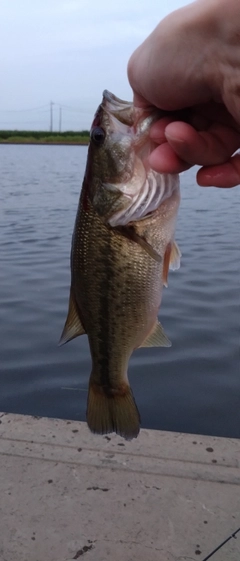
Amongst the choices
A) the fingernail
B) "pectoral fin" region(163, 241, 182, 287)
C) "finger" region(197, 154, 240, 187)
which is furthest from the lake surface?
the fingernail

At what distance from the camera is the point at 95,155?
89.2 inches

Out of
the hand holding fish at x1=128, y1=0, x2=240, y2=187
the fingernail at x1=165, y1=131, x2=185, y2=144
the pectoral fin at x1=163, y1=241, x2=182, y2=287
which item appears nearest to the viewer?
the hand holding fish at x1=128, y1=0, x2=240, y2=187

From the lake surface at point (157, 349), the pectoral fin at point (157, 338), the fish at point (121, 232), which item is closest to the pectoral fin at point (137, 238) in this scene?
the fish at point (121, 232)

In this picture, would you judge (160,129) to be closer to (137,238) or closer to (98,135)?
(98,135)

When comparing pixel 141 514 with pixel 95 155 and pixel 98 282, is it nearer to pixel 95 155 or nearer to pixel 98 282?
pixel 98 282

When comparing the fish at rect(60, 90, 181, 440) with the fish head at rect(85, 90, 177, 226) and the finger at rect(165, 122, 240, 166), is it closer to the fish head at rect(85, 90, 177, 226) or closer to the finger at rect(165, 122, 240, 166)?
the fish head at rect(85, 90, 177, 226)

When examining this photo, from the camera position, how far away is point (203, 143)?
2.01 m

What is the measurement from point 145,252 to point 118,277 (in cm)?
15

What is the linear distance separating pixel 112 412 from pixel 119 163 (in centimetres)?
102

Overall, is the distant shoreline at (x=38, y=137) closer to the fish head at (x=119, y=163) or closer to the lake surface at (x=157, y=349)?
the lake surface at (x=157, y=349)

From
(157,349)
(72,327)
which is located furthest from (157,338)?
(157,349)

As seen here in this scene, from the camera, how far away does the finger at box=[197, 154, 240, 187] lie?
7.07ft

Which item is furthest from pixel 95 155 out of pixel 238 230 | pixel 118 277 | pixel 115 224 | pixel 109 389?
pixel 238 230

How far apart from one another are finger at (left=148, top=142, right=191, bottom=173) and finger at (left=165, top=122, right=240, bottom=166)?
0.02m
